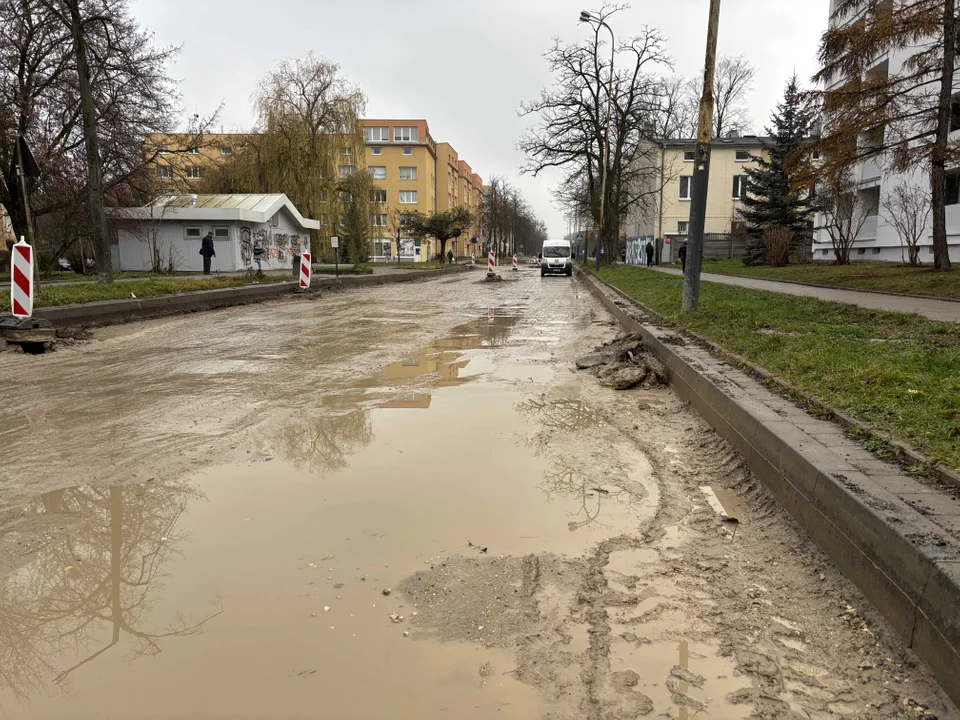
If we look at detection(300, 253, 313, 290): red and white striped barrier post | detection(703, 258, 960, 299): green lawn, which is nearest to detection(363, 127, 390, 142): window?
detection(300, 253, 313, 290): red and white striped barrier post

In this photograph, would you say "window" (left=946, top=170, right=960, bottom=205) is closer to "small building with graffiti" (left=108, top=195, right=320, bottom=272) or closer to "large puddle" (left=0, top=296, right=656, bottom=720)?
"large puddle" (left=0, top=296, right=656, bottom=720)

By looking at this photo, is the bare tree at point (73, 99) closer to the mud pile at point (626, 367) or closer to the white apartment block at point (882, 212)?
the mud pile at point (626, 367)

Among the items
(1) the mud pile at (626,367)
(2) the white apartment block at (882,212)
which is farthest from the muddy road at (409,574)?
(2) the white apartment block at (882,212)

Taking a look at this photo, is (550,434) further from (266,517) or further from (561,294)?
(561,294)

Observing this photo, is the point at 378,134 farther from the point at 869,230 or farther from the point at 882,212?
the point at 882,212

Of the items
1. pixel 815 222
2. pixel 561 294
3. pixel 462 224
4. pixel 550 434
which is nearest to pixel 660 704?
pixel 550 434

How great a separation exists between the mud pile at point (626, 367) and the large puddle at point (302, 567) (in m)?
1.96

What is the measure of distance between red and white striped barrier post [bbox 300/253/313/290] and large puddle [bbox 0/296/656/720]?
17641mm

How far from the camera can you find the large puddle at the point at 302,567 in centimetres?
240

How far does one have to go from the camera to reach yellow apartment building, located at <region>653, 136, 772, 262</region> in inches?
2072

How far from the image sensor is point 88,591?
3.06 m

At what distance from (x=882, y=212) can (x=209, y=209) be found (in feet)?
105

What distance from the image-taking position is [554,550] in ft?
11.5

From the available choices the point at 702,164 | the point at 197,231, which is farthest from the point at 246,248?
the point at 702,164
